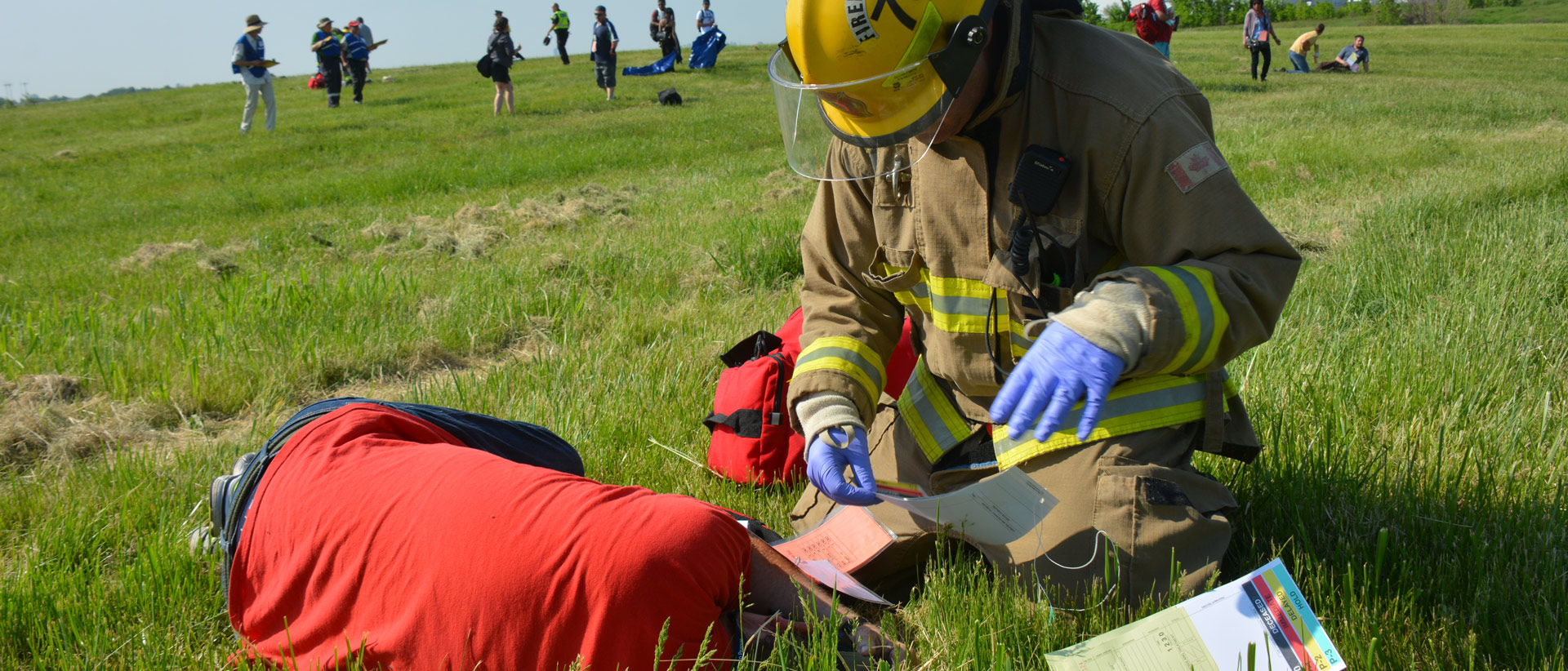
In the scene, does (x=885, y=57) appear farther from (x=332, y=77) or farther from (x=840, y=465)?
(x=332, y=77)

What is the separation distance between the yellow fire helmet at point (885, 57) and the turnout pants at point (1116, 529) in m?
0.87

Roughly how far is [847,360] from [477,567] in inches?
43.5

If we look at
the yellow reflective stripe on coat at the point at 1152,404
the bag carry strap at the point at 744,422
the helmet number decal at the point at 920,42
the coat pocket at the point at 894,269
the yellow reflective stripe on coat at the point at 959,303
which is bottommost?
the bag carry strap at the point at 744,422

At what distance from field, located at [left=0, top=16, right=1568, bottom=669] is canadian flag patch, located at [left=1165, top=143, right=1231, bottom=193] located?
80cm

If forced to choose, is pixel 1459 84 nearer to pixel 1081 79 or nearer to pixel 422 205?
pixel 422 205

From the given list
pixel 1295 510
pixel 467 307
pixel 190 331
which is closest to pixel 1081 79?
pixel 1295 510

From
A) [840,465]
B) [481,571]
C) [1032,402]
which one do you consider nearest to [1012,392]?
[1032,402]

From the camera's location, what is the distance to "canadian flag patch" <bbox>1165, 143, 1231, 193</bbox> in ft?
6.17

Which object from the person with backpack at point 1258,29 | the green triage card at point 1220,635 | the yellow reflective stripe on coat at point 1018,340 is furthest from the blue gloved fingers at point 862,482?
the person with backpack at point 1258,29

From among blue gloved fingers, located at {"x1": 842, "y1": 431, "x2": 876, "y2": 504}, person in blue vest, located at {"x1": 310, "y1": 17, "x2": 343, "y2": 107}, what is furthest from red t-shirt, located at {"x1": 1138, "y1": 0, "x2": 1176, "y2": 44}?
person in blue vest, located at {"x1": 310, "y1": 17, "x2": 343, "y2": 107}

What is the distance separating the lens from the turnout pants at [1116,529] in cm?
199

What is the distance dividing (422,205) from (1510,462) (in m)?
8.79

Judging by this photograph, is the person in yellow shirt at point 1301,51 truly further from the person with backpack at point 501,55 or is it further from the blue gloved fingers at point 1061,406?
the blue gloved fingers at point 1061,406

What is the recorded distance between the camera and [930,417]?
8.51 ft
